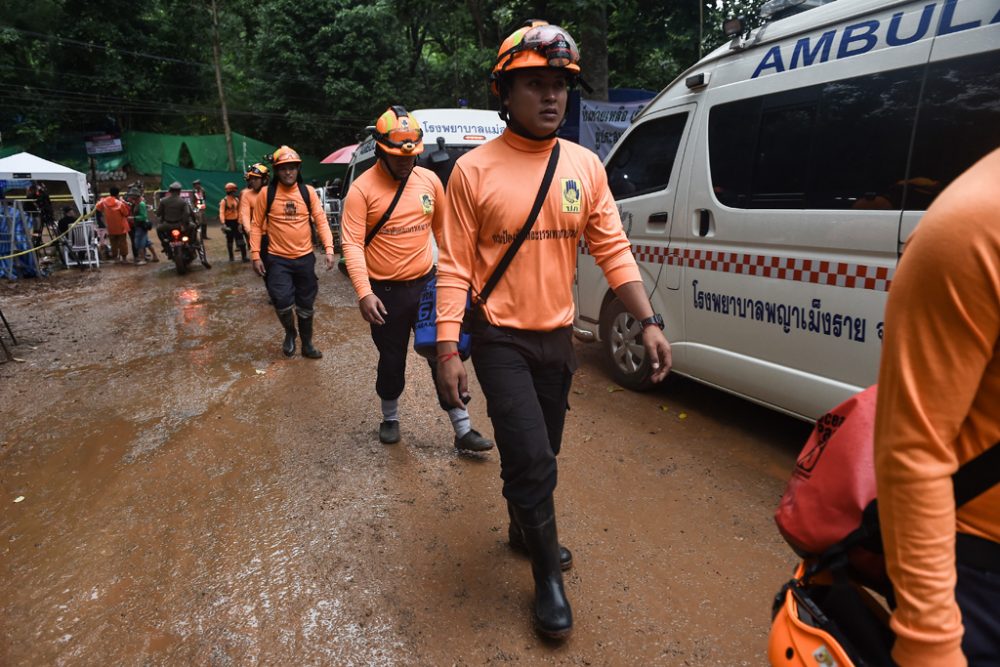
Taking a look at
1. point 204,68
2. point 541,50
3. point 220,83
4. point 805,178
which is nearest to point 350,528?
point 541,50

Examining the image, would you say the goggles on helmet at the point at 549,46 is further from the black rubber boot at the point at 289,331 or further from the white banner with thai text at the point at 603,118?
the white banner with thai text at the point at 603,118

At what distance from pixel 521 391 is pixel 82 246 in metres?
14.4

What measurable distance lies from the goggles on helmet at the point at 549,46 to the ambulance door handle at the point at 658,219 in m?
2.29

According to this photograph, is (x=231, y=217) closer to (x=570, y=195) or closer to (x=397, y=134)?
(x=397, y=134)

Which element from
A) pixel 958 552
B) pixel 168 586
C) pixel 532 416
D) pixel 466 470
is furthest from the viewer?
pixel 466 470

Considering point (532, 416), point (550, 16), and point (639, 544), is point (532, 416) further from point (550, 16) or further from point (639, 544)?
point (550, 16)

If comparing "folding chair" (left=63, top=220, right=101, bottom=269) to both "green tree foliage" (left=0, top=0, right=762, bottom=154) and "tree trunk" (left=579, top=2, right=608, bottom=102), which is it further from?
"green tree foliage" (left=0, top=0, right=762, bottom=154)

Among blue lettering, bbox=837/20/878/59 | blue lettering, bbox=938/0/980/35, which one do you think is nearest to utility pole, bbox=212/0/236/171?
blue lettering, bbox=837/20/878/59

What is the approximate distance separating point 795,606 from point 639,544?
1.90 m

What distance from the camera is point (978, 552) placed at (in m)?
0.94

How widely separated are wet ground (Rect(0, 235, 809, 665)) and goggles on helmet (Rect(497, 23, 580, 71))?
6.69 ft

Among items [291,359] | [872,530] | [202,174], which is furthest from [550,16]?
[202,174]

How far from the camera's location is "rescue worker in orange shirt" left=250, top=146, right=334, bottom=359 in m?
5.80

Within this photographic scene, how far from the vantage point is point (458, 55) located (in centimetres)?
2261
